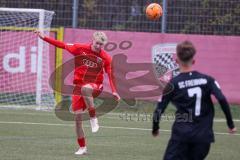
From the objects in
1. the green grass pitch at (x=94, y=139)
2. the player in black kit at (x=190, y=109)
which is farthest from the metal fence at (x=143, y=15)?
the player in black kit at (x=190, y=109)

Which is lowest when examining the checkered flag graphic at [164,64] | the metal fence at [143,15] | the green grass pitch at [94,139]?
the green grass pitch at [94,139]

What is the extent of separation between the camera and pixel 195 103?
7.35m

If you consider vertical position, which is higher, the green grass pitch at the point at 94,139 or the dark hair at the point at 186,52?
the dark hair at the point at 186,52

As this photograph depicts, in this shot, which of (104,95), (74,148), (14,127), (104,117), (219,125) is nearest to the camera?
(74,148)

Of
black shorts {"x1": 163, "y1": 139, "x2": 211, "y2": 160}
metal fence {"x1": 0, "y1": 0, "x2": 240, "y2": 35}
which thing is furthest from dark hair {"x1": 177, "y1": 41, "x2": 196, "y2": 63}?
metal fence {"x1": 0, "y1": 0, "x2": 240, "y2": 35}

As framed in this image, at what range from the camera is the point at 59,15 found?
Result: 20.2m

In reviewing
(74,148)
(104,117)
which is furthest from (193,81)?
(104,117)

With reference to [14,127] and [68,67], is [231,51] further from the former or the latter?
[14,127]

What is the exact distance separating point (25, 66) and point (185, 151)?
12131 mm

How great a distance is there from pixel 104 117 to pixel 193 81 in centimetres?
1009

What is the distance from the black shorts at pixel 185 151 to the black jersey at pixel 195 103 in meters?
0.06

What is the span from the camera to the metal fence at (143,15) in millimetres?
18984

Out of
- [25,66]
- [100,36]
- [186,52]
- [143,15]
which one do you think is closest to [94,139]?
[100,36]

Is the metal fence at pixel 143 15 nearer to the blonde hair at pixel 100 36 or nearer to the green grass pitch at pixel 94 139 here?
the green grass pitch at pixel 94 139
